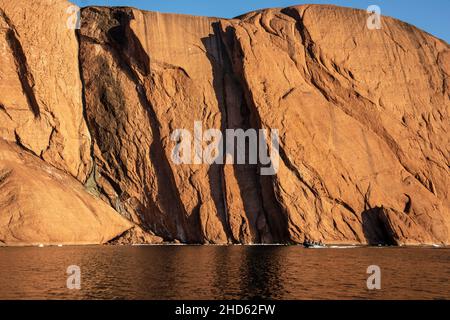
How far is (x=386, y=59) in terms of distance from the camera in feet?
286

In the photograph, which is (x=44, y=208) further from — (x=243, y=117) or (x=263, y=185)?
(x=243, y=117)

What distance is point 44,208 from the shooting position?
63.5 meters

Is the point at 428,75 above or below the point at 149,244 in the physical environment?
above

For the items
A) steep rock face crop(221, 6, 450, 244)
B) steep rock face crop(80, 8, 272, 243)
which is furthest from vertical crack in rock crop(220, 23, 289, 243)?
steep rock face crop(80, 8, 272, 243)

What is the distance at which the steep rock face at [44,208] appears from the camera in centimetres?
6125

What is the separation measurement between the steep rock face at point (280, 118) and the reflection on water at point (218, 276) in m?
24.2

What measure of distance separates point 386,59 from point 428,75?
22.9 ft

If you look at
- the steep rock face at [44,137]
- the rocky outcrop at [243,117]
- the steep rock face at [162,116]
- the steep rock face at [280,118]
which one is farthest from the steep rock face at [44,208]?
the steep rock face at [280,118]
